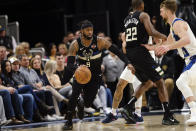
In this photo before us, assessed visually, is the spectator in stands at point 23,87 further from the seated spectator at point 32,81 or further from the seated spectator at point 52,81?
the seated spectator at point 52,81

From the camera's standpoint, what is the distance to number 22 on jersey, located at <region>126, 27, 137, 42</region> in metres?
6.31

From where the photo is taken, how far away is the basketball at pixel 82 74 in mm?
5938

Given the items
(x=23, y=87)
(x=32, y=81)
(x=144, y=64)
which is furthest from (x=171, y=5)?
(x=32, y=81)

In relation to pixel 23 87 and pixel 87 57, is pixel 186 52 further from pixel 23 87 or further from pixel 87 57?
pixel 23 87

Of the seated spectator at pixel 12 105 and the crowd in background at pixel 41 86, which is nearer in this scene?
the seated spectator at pixel 12 105

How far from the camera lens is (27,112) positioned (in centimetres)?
816

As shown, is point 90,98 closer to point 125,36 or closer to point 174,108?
point 125,36

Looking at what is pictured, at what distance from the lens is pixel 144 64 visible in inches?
244

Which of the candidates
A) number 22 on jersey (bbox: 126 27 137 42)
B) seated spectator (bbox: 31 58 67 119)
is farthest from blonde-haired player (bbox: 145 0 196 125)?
seated spectator (bbox: 31 58 67 119)

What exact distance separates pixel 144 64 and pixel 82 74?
106 centimetres

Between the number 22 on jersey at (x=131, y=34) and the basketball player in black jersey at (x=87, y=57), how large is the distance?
30cm

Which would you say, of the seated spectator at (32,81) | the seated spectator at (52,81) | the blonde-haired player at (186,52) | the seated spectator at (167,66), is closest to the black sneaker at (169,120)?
the blonde-haired player at (186,52)

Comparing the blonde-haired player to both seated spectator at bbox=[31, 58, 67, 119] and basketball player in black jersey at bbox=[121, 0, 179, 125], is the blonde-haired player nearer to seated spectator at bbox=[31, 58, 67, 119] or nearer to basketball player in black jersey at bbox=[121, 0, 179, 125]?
basketball player in black jersey at bbox=[121, 0, 179, 125]

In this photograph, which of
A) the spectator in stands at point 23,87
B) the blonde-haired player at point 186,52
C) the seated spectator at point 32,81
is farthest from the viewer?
the seated spectator at point 32,81
